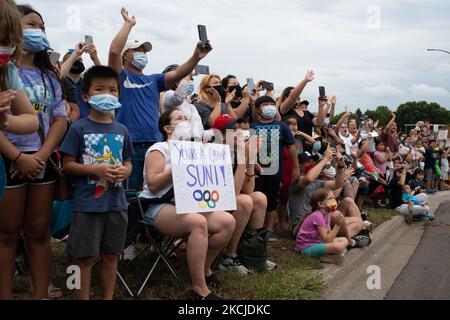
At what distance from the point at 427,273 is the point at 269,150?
2.45 meters

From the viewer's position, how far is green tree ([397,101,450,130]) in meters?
88.7

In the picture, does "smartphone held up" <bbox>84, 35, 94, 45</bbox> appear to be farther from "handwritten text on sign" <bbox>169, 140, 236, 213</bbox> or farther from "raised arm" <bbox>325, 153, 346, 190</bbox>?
"raised arm" <bbox>325, 153, 346, 190</bbox>

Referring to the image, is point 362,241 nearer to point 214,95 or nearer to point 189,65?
point 214,95

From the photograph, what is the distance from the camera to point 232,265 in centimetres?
485

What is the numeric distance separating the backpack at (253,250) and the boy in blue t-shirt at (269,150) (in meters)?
1.31

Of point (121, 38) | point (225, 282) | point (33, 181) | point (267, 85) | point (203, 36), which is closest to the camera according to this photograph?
point (33, 181)

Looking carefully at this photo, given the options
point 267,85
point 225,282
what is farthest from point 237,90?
point 225,282

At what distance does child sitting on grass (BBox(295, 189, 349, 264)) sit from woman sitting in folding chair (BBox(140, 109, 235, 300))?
1.82 meters

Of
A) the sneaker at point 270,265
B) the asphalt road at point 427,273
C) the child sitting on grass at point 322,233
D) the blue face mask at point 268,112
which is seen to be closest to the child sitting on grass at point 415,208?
the asphalt road at point 427,273

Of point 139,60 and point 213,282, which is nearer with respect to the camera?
point 213,282

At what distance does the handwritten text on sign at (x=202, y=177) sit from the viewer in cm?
403

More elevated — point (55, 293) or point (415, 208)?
point (55, 293)
